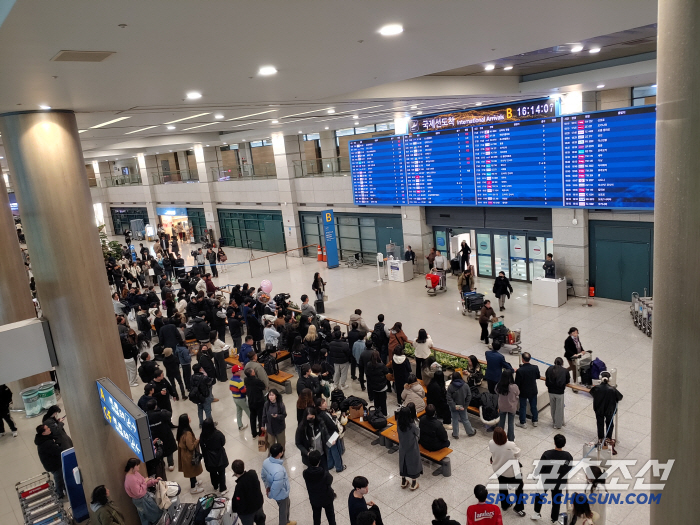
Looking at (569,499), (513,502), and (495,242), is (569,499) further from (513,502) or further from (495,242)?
(495,242)

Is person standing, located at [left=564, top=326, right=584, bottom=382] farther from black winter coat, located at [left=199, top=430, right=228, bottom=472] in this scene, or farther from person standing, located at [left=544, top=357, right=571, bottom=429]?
black winter coat, located at [left=199, top=430, right=228, bottom=472]

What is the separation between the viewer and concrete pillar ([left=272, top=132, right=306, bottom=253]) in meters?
23.3

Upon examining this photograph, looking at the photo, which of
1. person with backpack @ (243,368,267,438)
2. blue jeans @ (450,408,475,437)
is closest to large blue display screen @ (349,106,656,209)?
blue jeans @ (450,408,475,437)

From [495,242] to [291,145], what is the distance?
421 inches

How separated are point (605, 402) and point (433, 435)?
2417 millimetres

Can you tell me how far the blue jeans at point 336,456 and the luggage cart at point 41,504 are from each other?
3534mm

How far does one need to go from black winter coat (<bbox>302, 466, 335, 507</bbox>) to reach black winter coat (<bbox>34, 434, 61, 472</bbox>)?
3933 millimetres

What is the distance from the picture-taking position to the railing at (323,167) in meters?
21.8

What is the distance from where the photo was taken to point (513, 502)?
6625 millimetres

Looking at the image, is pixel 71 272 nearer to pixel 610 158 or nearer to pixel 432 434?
pixel 432 434

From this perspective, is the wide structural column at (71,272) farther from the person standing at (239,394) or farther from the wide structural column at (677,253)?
the wide structural column at (677,253)

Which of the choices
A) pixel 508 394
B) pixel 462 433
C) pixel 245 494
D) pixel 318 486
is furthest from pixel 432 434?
pixel 245 494

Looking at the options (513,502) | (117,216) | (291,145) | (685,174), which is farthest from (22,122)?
(117,216)

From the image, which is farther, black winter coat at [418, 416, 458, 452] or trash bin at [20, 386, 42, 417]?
trash bin at [20, 386, 42, 417]
